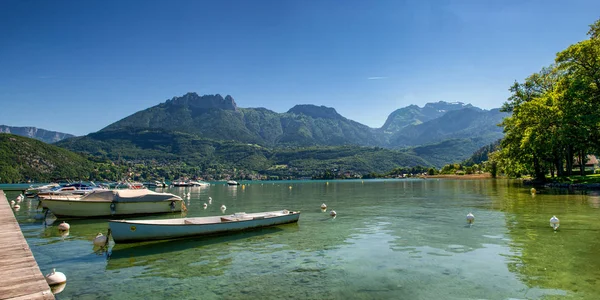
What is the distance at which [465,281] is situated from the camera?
39.1ft

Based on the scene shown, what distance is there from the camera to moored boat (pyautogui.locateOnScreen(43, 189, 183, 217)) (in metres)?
29.8

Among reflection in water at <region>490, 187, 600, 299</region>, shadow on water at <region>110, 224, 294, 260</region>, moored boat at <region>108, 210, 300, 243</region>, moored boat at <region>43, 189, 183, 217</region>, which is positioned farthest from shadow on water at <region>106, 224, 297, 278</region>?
moored boat at <region>43, 189, 183, 217</region>

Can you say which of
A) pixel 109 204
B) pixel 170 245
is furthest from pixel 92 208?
pixel 170 245

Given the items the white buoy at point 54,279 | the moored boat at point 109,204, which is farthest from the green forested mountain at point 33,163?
the white buoy at point 54,279

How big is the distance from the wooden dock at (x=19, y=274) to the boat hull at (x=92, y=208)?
511 inches

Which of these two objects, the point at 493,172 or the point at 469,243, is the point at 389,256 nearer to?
the point at 469,243

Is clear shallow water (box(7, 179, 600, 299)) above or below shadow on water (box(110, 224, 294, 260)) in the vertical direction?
above

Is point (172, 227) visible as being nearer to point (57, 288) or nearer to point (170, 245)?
point (170, 245)

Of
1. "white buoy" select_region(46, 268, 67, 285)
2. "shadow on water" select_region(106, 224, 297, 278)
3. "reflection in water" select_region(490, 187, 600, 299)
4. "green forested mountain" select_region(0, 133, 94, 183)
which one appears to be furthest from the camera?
"green forested mountain" select_region(0, 133, 94, 183)

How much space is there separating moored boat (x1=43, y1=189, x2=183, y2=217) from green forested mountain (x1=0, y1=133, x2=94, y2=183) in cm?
15268

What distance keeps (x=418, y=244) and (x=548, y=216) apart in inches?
603

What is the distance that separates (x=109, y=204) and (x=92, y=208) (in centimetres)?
138

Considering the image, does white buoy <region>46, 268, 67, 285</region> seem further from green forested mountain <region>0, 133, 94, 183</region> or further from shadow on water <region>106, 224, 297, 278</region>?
green forested mountain <region>0, 133, 94, 183</region>

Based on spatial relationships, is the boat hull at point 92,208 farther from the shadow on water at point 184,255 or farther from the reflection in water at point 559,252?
the reflection in water at point 559,252
